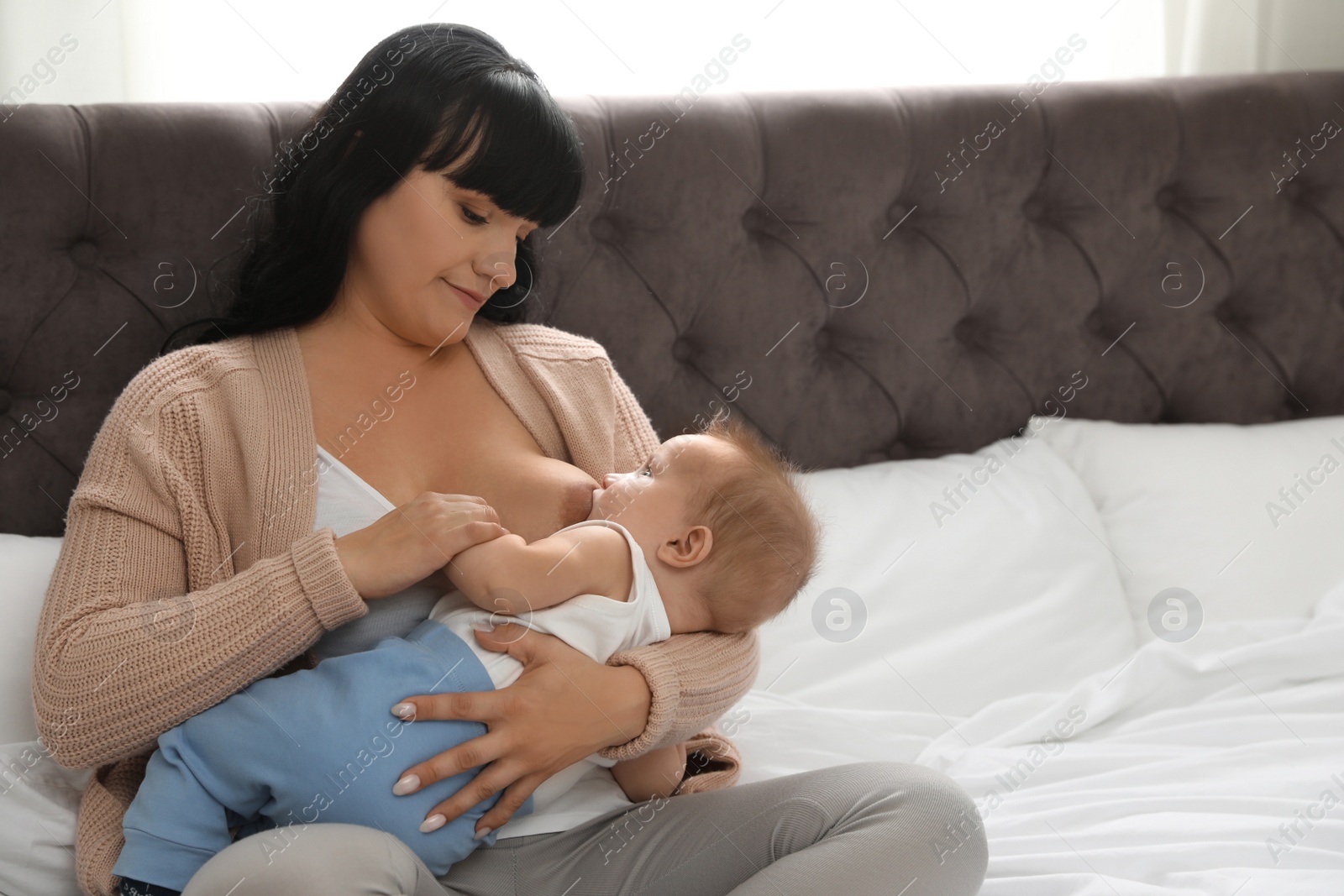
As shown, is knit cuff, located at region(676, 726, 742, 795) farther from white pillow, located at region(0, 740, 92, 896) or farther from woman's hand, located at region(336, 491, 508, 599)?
white pillow, located at region(0, 740, 92, 896)

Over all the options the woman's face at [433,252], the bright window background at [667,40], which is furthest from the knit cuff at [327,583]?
the bright window background at [667,40]

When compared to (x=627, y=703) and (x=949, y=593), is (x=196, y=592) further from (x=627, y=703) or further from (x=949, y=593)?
(x=949, y=593)

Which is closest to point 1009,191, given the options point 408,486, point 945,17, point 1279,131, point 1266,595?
point 945,17

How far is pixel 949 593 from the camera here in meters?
1.71

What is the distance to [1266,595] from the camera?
5.80ft

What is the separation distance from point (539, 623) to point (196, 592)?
13.5 inches

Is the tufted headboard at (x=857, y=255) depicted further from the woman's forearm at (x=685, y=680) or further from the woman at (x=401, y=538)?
the woman's forearm at (x=685, y=680)

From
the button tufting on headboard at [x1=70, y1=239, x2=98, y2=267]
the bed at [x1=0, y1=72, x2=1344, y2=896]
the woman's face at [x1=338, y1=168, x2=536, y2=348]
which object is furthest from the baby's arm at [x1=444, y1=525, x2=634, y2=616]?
the button tufting on headboard at [x1=70, y1=239, x2=98, y2=267]

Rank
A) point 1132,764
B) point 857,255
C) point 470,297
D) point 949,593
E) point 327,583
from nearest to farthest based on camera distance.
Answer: point 327,583
point 470,297
point 1132,764
point 949,593
point 857,255

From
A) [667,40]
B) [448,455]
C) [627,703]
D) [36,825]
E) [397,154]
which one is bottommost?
[36,825]

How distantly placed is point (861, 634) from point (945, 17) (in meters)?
1.19

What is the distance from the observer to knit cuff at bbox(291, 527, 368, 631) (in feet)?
3.46

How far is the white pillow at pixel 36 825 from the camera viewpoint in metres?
1.06

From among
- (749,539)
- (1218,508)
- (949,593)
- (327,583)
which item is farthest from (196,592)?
(1218,508)
